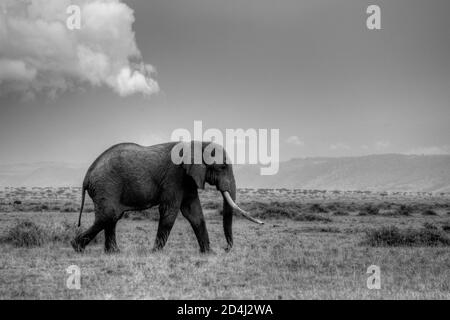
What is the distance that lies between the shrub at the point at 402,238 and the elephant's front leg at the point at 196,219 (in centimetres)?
608

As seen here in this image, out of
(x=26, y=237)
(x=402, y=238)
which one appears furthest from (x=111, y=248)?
(x=402, y=238)

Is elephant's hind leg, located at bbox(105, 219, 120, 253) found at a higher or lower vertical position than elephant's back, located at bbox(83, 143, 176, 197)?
lower

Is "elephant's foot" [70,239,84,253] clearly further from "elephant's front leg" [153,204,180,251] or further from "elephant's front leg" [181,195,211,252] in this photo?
"elephant's front leg" [181,195,211,252]

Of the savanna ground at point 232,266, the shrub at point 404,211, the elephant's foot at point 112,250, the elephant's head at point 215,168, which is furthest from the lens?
the shrub at point 404,211

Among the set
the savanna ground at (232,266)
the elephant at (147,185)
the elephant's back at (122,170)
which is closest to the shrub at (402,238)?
the savanna ground at (232,266)

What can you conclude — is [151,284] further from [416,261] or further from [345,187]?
[345,187]

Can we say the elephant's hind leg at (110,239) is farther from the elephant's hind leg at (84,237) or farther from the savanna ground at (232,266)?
the savanna ground at (232,266)

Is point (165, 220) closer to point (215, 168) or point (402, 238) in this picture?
point (215, 168)

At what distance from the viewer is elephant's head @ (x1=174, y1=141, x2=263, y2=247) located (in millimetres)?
14188

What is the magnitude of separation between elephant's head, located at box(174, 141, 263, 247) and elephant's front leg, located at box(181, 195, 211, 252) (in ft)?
2.21

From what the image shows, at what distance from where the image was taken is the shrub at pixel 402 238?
56.5ft

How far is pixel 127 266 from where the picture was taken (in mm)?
11719

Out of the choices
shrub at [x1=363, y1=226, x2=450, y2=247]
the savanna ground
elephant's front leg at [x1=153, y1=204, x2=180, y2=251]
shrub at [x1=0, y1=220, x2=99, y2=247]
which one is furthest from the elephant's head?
shrub at [x1=363, y1=226, x2=450, y2=247]
